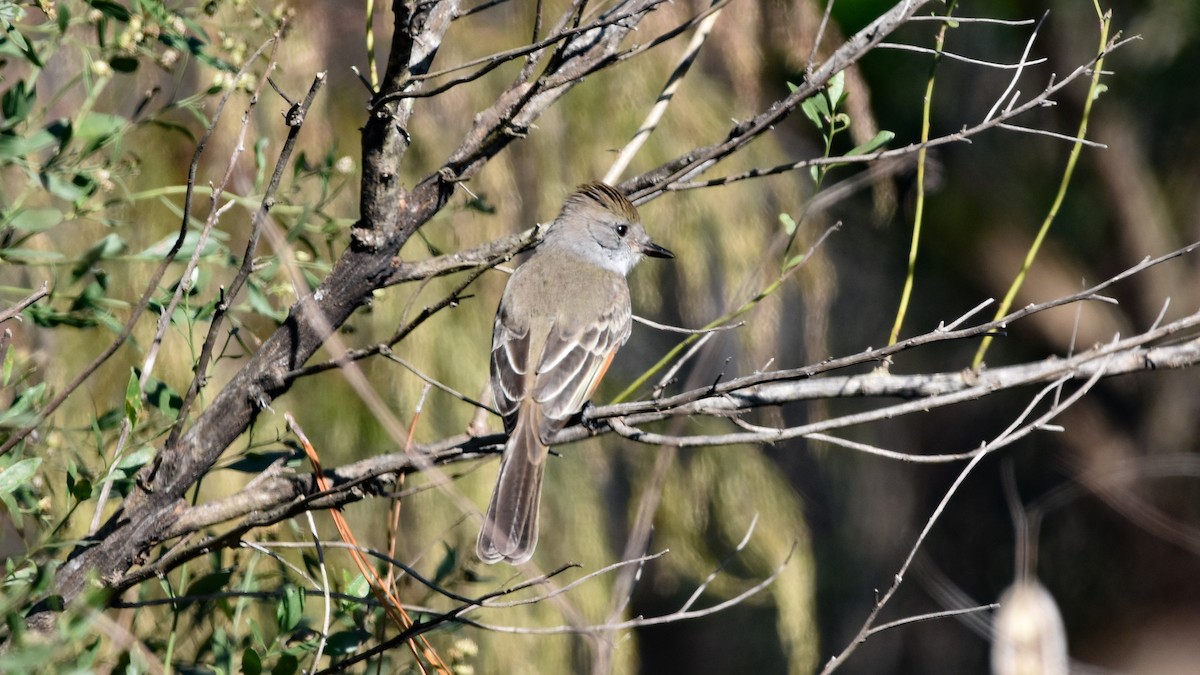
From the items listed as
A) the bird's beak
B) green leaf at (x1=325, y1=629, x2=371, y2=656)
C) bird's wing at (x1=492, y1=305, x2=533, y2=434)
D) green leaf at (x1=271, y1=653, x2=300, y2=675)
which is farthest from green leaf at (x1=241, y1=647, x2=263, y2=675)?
the bird's beak

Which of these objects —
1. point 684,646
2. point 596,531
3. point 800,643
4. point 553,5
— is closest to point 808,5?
point 553,5

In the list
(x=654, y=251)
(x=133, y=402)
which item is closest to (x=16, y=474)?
(x=133, y=402)

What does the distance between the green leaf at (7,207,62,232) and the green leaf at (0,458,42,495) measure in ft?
1.44

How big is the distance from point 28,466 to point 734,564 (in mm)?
4495

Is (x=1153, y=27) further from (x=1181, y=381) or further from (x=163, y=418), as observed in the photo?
(x=163, y=418)

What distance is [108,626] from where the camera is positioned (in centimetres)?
150

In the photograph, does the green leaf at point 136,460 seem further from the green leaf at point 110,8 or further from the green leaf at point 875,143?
the green leaf at point 875,143

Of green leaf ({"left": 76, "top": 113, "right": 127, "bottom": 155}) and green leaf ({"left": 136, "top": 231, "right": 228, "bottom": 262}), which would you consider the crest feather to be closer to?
green leaf ({"left": 136, "top": 231, "right": 228, "bottom": 262})

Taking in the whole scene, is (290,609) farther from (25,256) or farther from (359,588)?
(25,256)

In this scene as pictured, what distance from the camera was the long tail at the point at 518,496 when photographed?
2363mm

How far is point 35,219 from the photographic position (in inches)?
73.4

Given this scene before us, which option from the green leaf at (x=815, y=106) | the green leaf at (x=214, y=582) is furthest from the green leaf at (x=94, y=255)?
the green leaf at (x=815, y=106)

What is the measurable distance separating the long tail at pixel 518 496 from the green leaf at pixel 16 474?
91cm

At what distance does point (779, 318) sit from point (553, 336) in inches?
68.8
